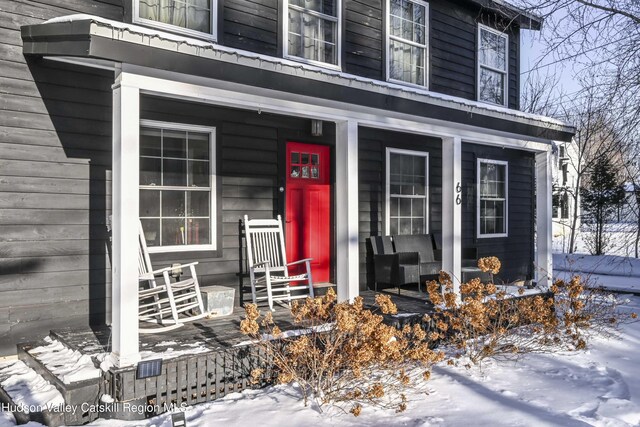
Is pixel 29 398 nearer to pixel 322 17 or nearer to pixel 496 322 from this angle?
pixel 496 322

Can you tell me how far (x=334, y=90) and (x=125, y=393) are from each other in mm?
2967

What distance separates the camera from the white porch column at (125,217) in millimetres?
3490

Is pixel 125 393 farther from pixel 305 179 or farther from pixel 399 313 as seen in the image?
pixel 305 179

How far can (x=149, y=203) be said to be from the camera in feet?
17.3

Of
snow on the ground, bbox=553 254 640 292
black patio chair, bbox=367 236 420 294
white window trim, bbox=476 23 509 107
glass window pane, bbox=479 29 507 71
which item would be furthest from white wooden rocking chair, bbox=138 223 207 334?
snow on the ground, bbox=553 254 640 292

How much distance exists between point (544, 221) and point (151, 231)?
498 cm

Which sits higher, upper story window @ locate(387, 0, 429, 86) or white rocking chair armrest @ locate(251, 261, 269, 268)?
upper story window @ locate(387, 0, 429, 86)

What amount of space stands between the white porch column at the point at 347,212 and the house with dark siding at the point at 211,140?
19 millimetres

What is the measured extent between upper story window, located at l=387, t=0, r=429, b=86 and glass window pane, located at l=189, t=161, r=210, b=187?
3.26m

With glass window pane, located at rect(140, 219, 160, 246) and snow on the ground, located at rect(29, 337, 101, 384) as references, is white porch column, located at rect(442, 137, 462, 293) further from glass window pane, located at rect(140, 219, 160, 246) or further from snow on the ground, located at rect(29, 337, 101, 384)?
snow on the ground, located at rect(29, 337, 101, 384)

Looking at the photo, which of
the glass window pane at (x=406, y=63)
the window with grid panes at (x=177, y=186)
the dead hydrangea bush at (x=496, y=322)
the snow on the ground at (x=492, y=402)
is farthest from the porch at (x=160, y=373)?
the glass window pane at (x=406, y=63)

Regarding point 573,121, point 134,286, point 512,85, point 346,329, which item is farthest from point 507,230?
point 573,121

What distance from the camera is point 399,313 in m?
5.23

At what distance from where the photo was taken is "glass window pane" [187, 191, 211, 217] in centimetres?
553
